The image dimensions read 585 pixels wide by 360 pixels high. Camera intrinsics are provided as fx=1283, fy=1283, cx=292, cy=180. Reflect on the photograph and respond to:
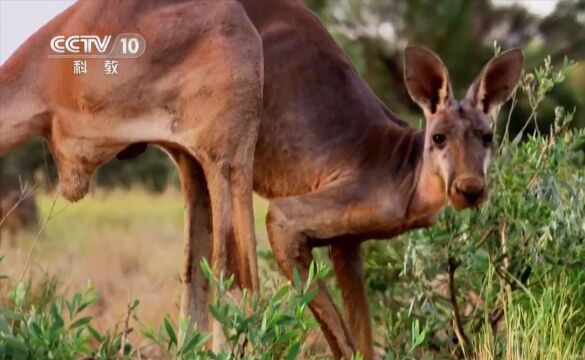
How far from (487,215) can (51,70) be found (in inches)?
70.6

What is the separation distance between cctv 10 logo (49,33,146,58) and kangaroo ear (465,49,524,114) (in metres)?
1.20

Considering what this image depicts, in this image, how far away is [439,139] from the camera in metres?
4.50

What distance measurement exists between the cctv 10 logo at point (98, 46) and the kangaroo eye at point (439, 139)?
1063mm

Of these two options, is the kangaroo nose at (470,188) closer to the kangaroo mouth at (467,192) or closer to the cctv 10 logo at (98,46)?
the kangaroo mouth at (467,192)

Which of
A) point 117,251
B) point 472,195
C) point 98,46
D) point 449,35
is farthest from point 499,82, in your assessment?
point 449,35

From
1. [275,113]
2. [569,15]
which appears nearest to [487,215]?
[275,113]

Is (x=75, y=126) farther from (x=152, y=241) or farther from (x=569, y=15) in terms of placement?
(x=569, y=15)

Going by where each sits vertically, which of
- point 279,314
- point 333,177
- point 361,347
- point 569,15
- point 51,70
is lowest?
point 361,347

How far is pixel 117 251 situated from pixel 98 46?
575cm

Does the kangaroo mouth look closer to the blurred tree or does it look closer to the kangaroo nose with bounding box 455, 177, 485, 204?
the kangaroo nose with bounding box 455, 177, 485, 204

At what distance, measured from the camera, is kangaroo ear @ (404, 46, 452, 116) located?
182 inches

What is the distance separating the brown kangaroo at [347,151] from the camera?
4.54 meters

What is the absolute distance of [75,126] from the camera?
4395mm

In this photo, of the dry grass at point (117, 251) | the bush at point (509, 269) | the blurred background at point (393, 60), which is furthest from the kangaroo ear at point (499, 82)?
the blurred background at point (393, 60)
